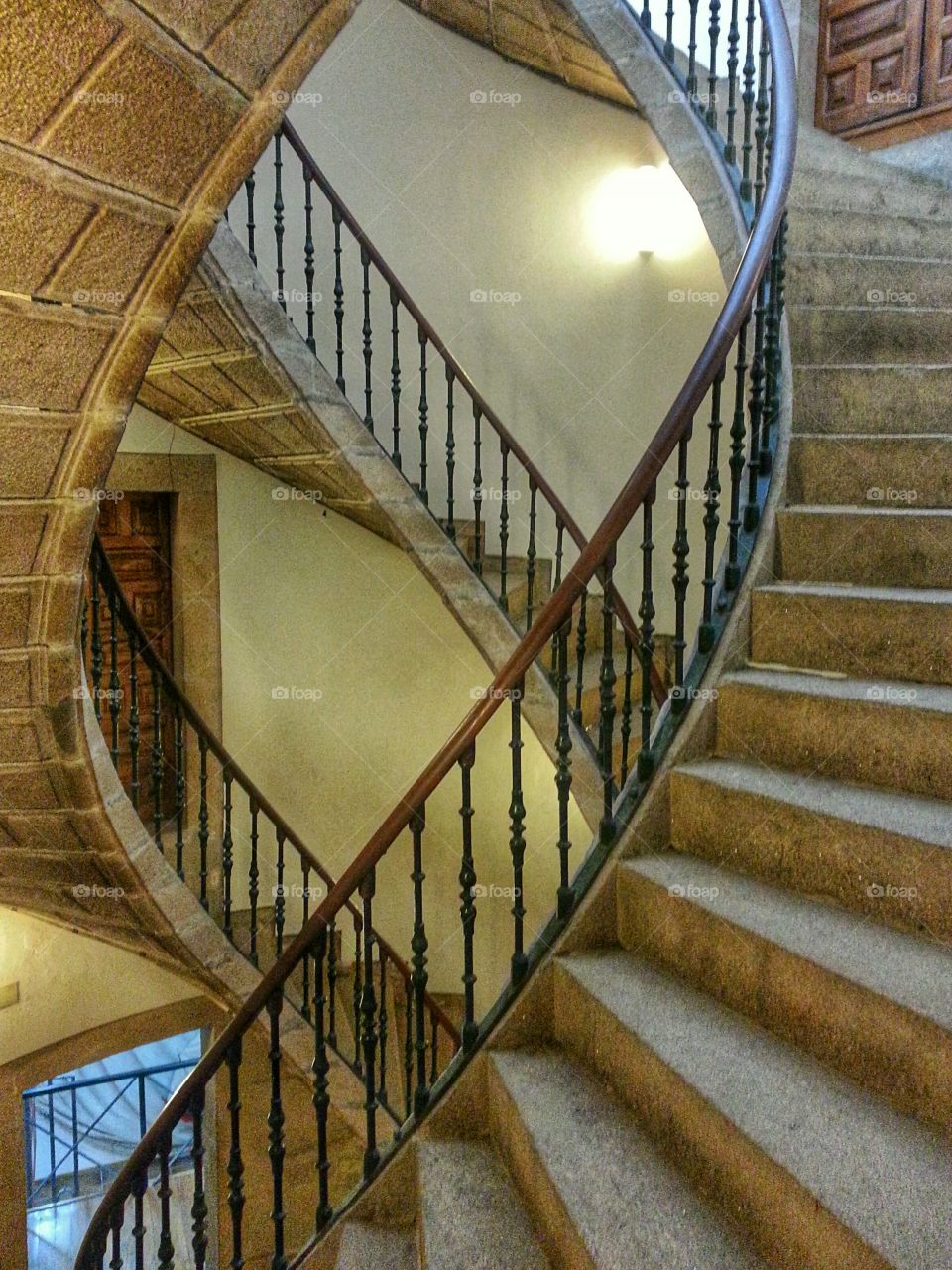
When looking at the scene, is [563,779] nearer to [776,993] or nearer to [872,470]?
[776,993]

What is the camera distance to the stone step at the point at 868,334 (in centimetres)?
288

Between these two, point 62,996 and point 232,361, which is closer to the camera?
point 232,361

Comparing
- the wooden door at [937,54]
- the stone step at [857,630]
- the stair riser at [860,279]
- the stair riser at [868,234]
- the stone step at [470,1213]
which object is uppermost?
the wooden door at [937,54]

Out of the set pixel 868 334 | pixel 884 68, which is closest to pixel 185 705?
pixel 868 334

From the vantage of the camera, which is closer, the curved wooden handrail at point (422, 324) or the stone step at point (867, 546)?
the stone step at point (867, 546)

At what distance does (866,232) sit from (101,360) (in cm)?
285

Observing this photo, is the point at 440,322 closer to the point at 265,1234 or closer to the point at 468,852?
the point at 468,852

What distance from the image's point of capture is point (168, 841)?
4258 millimetres

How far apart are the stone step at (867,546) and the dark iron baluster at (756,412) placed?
0.08m

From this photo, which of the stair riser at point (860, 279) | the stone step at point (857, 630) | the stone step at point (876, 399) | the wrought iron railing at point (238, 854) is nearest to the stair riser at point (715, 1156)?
the stone step at point (857, 630)

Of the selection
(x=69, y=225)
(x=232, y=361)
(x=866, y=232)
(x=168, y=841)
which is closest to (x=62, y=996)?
(x=168, y=841)

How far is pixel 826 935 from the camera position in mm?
1670

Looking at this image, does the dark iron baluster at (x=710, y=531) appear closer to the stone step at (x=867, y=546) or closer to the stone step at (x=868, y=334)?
the stone step at (x=867, y=546)

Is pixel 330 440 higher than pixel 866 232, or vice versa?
pixel 866 232
